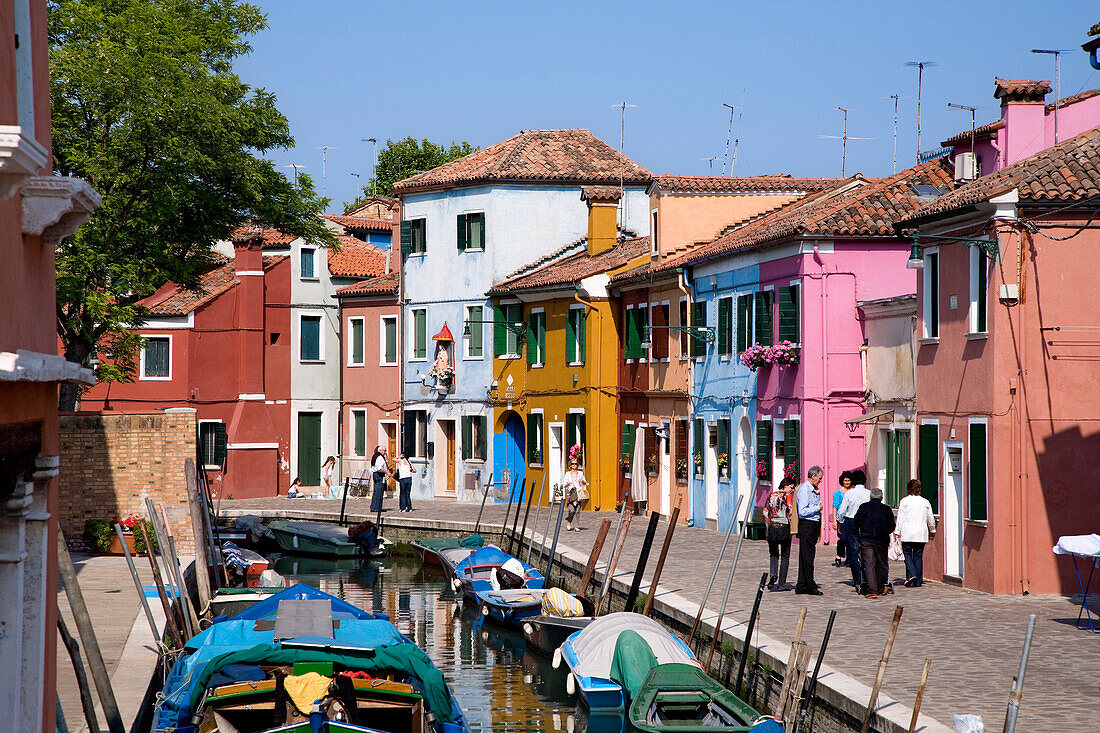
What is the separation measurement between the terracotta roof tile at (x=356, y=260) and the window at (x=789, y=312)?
71.7 ft

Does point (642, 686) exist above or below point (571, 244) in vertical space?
below

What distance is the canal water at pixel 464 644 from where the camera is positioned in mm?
15961

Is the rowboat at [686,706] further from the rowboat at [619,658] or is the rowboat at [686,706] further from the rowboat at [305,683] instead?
the rowboat at [305,683]

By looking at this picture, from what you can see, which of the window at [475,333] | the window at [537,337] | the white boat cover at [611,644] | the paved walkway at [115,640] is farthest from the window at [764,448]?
the window at [475,333]

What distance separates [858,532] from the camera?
18109mm

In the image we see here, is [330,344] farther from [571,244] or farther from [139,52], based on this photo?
[139,52]

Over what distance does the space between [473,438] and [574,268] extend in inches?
246

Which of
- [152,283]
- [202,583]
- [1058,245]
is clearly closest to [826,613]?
[1058,245]

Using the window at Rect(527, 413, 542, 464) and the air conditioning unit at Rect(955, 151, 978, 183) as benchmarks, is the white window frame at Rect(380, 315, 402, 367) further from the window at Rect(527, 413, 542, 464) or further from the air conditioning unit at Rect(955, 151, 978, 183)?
the air conditioning unit at Rect(955, 151, 978, 183)

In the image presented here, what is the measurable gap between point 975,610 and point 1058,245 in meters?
5.17

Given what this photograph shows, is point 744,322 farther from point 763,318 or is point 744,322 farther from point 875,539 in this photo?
point 875,539

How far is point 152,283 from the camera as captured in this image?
85.6ft

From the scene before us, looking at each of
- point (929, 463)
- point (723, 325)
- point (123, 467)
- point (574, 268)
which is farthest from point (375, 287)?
point (929, 463)

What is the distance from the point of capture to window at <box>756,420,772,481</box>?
2636 centimetres
